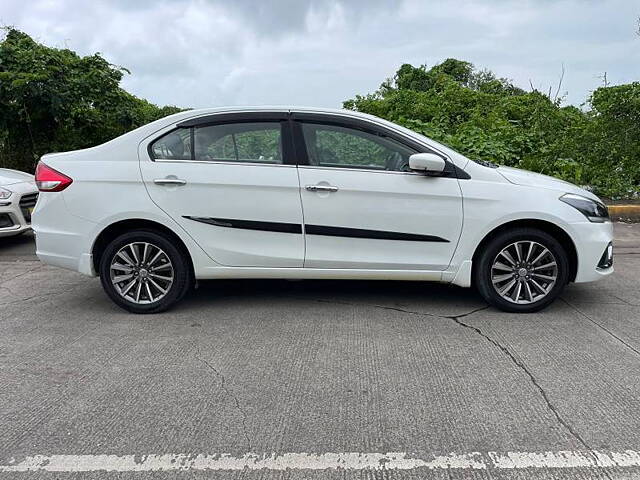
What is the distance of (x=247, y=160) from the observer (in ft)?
15.2

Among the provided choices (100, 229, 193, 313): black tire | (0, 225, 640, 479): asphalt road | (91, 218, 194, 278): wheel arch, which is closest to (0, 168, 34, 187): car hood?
(0, 225, 640, 479): asphalt road

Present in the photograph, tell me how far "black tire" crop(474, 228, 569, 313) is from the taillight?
Answer: 11.6 ft

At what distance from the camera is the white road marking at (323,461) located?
2.57 metres

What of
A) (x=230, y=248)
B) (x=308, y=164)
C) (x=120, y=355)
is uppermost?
(x=308, y=164)

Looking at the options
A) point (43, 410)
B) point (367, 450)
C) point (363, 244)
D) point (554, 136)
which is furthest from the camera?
point (554, 136)

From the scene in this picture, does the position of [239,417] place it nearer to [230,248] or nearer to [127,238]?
[230,248]

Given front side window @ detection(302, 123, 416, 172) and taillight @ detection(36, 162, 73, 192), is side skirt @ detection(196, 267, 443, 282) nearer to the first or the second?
front side window @ detection(302, 123, 416, 172)

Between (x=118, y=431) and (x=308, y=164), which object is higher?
(x=308, y=164)

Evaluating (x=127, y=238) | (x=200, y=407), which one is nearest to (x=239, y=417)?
(x=200, y=407)

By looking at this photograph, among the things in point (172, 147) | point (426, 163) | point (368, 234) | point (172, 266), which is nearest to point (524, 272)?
point (426, 163)

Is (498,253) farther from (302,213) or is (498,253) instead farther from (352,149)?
(302,213)

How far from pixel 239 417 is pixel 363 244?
2003mm

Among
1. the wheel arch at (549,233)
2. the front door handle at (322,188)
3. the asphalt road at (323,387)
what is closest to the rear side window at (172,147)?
the front door handle at (322,188)

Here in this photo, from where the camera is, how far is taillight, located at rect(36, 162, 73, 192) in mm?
4620
